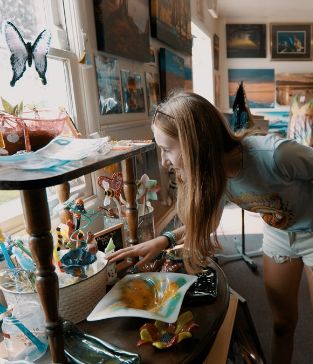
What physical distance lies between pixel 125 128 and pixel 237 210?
253 cm

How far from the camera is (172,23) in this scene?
2.06 m

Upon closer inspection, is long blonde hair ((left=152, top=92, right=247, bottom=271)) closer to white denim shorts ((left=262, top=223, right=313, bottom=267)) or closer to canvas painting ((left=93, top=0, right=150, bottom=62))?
white denim shorts ((left=262, top=223, right=313, bottom=267))

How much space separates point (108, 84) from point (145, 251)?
0.73m

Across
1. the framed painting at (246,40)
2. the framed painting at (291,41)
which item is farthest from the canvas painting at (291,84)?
the framed painting at (246,40)

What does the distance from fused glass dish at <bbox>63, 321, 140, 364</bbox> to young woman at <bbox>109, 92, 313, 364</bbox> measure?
8.4 inches

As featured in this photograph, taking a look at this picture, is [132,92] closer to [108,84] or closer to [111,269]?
[108,84]

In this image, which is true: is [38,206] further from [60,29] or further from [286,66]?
[286,66]

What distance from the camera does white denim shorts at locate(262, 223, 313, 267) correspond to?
1.03 metres

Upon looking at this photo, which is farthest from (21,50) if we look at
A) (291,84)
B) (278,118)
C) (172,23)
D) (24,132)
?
(291,84)

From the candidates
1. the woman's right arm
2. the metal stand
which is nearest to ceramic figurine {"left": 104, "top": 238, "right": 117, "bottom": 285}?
the woman's right arm

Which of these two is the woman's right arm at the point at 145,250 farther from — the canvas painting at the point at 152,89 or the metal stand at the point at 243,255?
the metal stand at the point at 243,255

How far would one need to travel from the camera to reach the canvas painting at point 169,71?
195cm

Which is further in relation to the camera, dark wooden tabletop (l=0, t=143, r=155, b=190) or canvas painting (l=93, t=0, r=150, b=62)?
canvas painting (l=93, t=0, r=150, b=62)

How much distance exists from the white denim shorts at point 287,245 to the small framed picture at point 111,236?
515 mm
